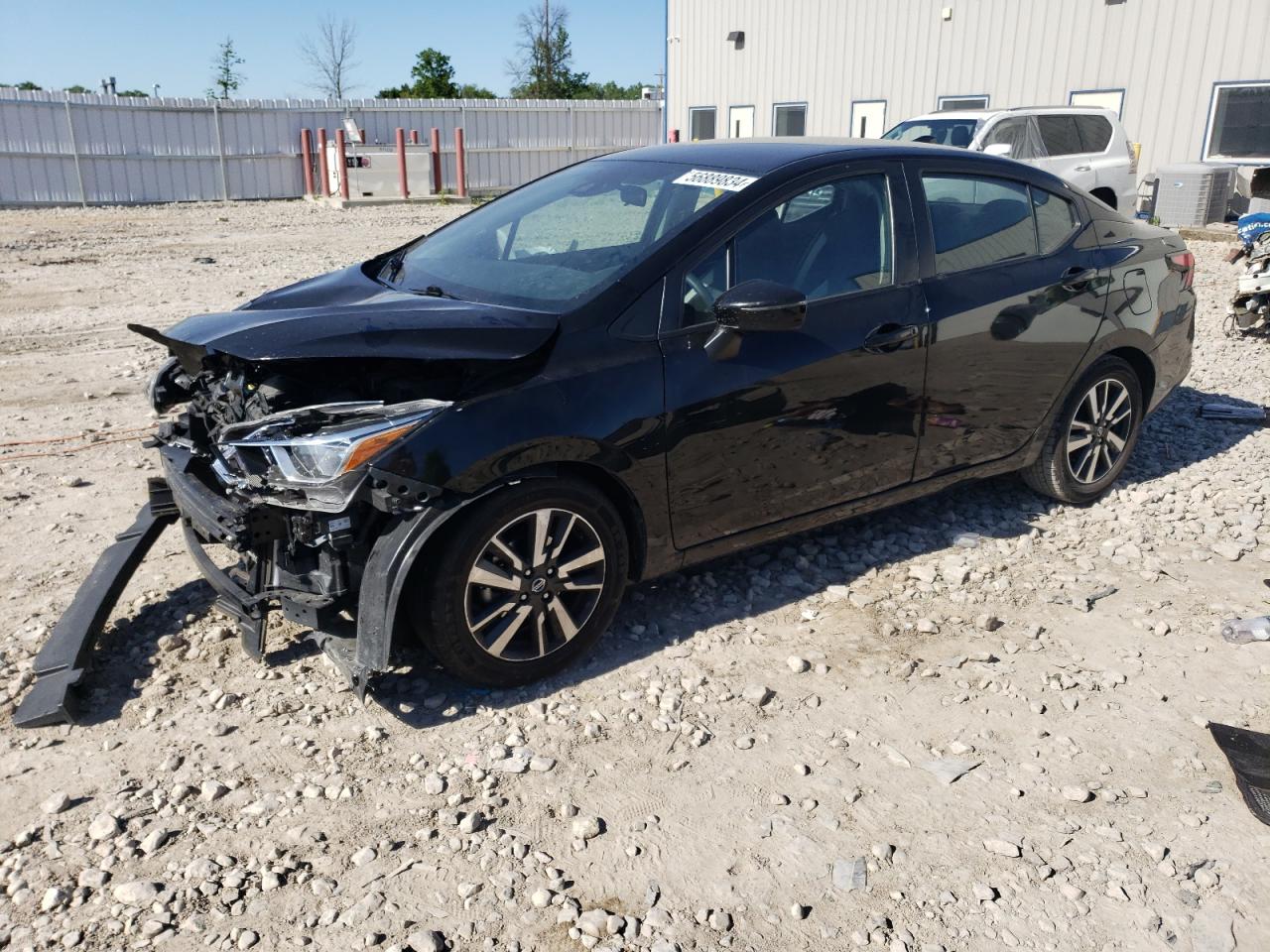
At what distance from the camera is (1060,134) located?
14.3 m

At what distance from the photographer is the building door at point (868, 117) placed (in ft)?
Result: 74.0

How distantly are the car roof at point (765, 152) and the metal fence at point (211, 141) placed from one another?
21724 millimetres

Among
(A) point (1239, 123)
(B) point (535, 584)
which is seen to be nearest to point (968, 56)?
(A) point (1239, 123)

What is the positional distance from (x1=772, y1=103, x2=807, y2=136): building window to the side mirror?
2222cm

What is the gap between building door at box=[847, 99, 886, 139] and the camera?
22562 mm

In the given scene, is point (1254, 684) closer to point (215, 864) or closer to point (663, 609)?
point (663, 609)

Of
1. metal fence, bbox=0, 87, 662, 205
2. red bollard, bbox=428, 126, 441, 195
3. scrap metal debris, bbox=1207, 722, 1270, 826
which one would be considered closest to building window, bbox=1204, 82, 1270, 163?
metal fence, bbox=0, 87, 662, 205

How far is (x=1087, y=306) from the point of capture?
16.3 ft

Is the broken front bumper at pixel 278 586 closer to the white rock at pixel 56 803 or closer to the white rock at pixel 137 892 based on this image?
the white rock at pixel 56 803

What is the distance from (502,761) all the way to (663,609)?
118 centimetres

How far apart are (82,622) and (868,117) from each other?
22.2 m

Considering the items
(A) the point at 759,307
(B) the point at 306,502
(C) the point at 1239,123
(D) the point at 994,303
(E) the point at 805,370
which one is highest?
(C) the point at 1239,123

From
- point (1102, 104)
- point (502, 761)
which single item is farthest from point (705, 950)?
point (1102, 104)

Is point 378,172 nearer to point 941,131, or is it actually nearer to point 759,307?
point 941,131
